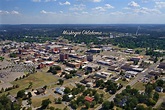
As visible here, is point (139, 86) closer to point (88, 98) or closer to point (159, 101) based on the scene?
point (159, 101)

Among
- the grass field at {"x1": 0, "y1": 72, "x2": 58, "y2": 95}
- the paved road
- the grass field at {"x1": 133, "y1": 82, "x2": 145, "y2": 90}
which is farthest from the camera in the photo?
the grass field at {"x1": 0, "y1": 72, "x2": 58, "y2": 95}

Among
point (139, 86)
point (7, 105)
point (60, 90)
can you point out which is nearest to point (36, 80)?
point (60, 90)

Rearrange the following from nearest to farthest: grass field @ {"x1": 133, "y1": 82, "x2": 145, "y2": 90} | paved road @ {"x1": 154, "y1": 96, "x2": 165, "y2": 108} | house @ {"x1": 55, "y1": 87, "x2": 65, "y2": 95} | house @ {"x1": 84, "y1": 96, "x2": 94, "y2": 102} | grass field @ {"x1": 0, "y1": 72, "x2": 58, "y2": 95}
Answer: paved road @ {"x1": 154, "y1": 96, "x2": 165, "y2": 108}, house @ {"x1": 84, "y1": 96, "x2": 94, "y2": 102}, house @ {"x1": 55, "y1": 87, "x2": 65, "y2": 95}, grass field @ {"x1": 133, "y1": 82, "x2": 145, "y2": 90}, grass field @ {"x1": 0, "y1": 72, "x2": 58, "y2": 95}

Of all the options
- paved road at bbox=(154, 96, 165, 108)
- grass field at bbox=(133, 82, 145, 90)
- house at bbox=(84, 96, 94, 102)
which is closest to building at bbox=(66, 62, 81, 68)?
grass field at bbox=(133, 82, 145, 90)

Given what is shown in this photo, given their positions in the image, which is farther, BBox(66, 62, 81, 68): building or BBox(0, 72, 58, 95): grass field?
BBox(66, 62, 81, 68): building

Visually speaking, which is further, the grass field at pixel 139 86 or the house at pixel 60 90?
the grass field at pixel 139 86

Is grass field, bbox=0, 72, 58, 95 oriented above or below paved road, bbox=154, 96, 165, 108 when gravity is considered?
below

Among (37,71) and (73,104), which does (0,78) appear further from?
(73,104)

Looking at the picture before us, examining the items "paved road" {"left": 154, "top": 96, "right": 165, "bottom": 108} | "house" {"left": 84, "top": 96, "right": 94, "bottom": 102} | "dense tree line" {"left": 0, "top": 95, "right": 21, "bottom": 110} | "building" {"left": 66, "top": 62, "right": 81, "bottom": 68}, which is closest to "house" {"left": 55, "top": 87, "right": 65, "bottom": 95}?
"house" {"left": 84, "top": 96, "right": 94, "bottom": 102}

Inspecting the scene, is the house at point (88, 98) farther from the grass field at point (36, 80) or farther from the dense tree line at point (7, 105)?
the grass field at point (36, 80)

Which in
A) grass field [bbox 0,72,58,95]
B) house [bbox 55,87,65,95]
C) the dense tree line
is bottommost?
grass field [bbox 0,72,58,95]

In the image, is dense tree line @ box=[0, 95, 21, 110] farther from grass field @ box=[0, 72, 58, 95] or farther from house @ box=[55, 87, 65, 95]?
house @ box=[55, 87, 65, 95]

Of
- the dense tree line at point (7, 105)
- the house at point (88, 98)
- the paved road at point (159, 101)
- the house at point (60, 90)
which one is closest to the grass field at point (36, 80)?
the house at point (60, 90)
